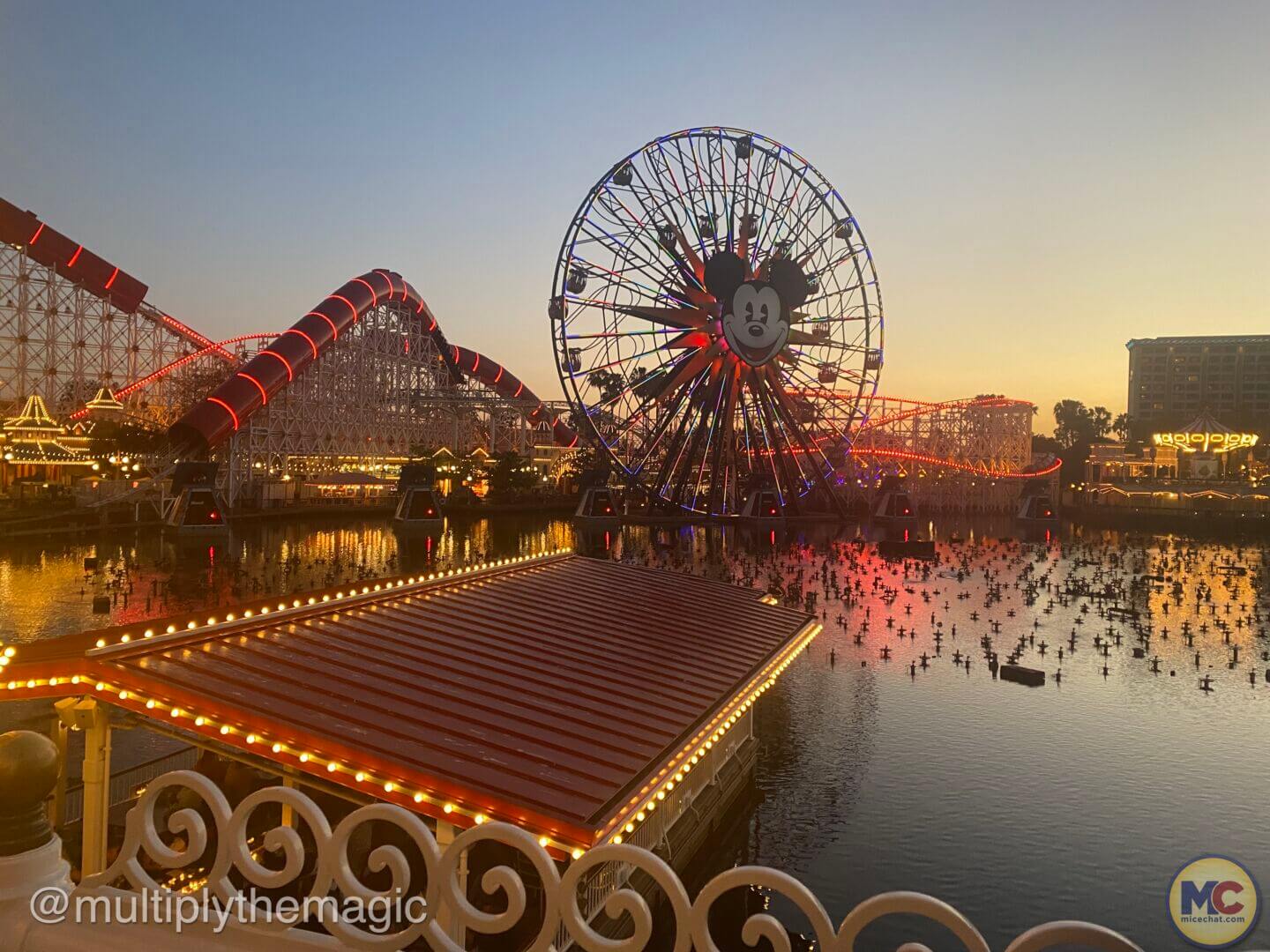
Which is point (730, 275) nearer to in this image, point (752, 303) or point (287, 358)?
point (752, 303)

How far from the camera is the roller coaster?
67250mm

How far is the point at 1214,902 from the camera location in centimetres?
1756

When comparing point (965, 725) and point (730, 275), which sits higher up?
point (730, 275)

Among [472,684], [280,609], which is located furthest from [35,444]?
[472,684]

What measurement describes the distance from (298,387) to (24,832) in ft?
260

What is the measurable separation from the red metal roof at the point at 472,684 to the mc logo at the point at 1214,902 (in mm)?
7835

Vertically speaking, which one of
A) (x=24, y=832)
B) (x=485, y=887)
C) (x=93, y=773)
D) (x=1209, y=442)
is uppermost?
(x=1209, y=442)

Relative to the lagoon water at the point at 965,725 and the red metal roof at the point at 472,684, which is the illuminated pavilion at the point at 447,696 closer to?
the red metal roof at the point at 472,684

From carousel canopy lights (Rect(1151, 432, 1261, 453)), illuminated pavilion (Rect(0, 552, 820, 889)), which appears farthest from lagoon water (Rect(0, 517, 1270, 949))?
carousel canopy lights (Rect(1151, 432, 1261, 453))

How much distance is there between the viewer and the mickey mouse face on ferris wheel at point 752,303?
203ft

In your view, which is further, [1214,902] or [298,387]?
[298,387]
